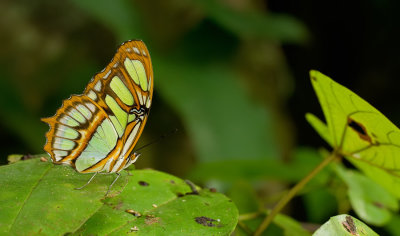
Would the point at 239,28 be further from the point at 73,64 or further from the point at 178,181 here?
the point at 178,181

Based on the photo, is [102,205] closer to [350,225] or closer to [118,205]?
[118,205]

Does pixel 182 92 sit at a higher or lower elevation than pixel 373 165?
lower

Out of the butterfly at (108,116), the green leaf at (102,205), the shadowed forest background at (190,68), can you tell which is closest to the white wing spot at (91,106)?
the butterfly at (108,116)

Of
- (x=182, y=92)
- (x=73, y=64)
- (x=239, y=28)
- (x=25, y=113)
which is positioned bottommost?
(x=25, y=113)

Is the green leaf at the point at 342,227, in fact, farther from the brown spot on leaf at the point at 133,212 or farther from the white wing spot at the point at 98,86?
the white wing spot at the point at 98,86

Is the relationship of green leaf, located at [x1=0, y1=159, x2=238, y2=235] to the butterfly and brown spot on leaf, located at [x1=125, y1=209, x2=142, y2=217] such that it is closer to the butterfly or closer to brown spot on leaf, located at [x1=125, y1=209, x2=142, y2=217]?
brown spot on leaf, located at [x1=125, y1=209, x2=142, y2=217]

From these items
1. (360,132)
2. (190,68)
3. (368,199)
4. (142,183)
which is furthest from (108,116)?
(190,68)

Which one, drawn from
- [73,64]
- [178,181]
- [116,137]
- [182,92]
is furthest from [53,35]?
[178,181]
